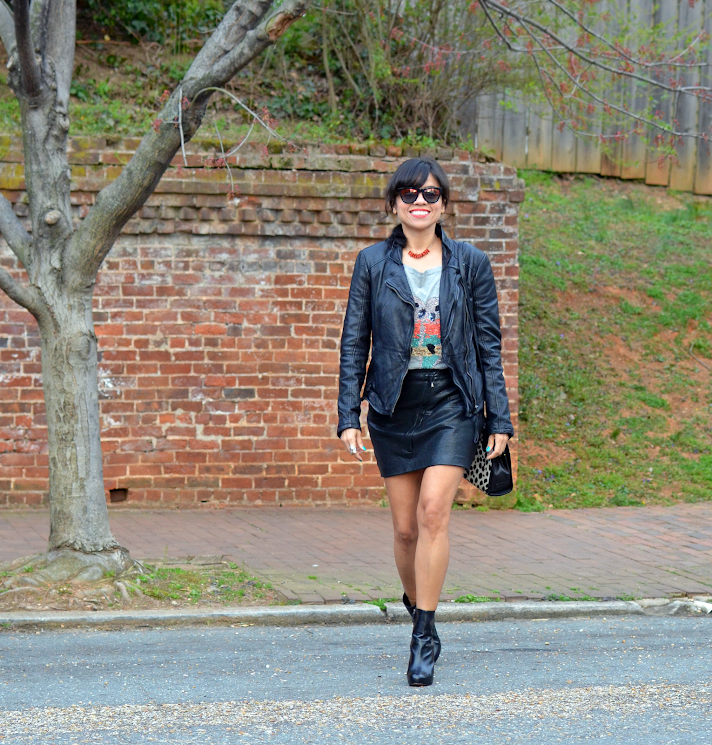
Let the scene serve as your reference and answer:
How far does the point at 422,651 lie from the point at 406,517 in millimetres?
586

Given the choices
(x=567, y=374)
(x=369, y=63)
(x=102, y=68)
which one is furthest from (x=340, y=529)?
(x=102, y=68)

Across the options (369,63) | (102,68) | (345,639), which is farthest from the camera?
(102,68)

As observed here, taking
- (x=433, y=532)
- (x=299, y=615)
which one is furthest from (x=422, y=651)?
(x=299, y=615)

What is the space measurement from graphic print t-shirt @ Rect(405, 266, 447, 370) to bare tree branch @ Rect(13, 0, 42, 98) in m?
2.46

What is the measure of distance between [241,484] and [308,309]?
1551mm

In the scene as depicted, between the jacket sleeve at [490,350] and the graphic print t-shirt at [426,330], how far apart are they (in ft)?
0.67

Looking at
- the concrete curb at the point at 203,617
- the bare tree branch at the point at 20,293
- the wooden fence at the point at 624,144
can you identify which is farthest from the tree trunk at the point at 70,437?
the wooden fence at the point at 624,144

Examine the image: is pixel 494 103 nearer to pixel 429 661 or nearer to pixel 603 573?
pixel 603 573

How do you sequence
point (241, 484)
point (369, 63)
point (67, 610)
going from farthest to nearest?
point (369, 63) → point (241, 484) → point (67, 610)

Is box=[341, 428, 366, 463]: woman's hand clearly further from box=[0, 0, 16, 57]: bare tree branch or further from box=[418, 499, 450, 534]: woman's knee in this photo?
box=[0, 0, 16, 57]: bare tree branch

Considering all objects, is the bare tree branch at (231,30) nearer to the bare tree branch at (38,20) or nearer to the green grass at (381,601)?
the bare tree branch at (38,20)

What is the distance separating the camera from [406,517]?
435 cm

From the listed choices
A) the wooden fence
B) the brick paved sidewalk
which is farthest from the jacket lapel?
the wooden fence

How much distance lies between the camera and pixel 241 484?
8109 millimetres
